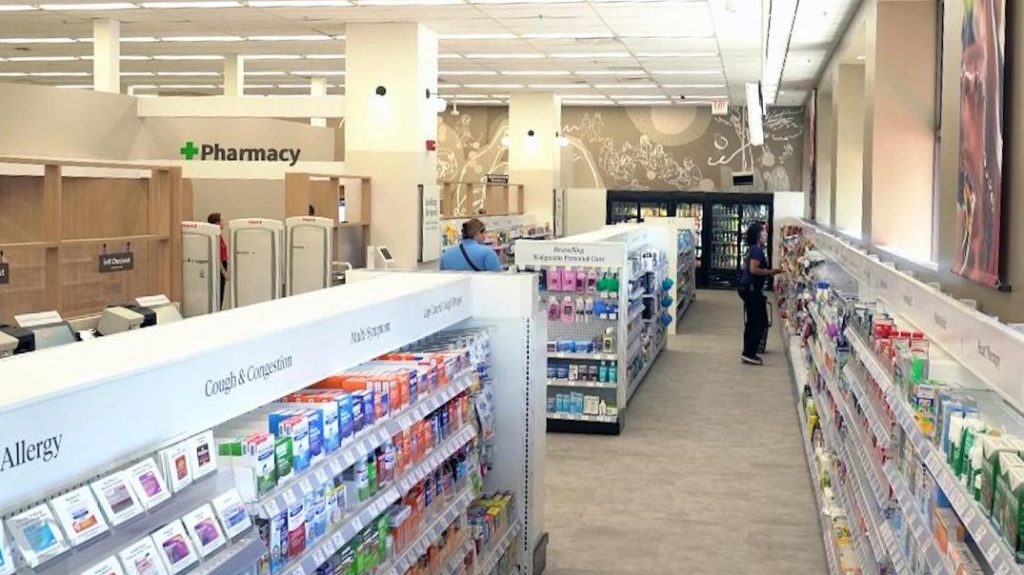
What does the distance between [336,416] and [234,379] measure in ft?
1.88

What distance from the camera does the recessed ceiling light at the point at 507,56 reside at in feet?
55.4

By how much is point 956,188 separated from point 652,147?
2068 cm

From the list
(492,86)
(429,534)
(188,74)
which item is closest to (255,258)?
(429,534)

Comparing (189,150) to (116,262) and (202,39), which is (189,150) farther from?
(116,262)

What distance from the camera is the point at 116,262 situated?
8711 millimetres

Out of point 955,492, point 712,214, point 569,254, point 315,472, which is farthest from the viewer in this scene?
point 712,214

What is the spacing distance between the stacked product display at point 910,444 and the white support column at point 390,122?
6505mm

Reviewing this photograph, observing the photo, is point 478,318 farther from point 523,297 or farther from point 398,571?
point 398,571

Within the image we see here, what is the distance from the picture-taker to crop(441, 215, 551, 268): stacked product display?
1650cm

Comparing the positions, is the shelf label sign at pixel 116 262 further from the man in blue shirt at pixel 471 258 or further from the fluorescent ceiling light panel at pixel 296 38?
the fluorescent ceiling light panel at pixel 296 38

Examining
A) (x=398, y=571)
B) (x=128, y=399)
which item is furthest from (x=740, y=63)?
(x=128, y=399)

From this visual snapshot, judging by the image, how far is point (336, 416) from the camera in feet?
12.4

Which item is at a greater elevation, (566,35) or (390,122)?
(566,35)

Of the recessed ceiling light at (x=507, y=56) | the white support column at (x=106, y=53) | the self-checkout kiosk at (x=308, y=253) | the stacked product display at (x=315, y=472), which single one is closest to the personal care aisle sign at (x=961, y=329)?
the stacked product display at (x=315, y=472)
